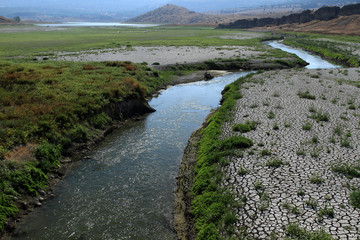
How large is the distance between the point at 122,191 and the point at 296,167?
10880 mm

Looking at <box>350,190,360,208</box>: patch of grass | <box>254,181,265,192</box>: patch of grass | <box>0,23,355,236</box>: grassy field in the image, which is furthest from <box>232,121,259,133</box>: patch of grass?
<box>350,190,360,208</box>: patch of grass

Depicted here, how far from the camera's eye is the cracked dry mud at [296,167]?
13.2 m

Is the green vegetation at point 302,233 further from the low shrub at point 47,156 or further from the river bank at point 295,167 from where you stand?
the low shrub at point 47,156

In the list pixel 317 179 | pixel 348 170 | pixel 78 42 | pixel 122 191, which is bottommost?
pixel 122 191

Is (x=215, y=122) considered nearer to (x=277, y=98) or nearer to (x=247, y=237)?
(x=277, y=98)

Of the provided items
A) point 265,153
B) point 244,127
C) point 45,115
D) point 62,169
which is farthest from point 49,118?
point 265,153

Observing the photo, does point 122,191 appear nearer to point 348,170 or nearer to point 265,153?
point 265,153

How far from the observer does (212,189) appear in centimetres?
1644

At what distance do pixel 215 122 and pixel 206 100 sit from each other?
1351 centimetres

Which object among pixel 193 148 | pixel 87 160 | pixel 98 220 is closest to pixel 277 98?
pixel 193 148

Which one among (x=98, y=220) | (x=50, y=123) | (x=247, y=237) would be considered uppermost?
(x=50, y=123)

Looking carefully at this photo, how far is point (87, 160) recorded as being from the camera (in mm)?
22656

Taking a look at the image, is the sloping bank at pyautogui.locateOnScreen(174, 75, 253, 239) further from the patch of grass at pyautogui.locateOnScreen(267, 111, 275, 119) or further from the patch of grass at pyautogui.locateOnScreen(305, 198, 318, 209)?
the patch of grass at pyautogui.locateOnScreen(267, 111, 275, 119)

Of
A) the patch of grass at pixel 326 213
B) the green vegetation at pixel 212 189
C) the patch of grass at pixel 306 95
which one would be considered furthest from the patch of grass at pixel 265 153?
the patch of grass at pixel 306 95
